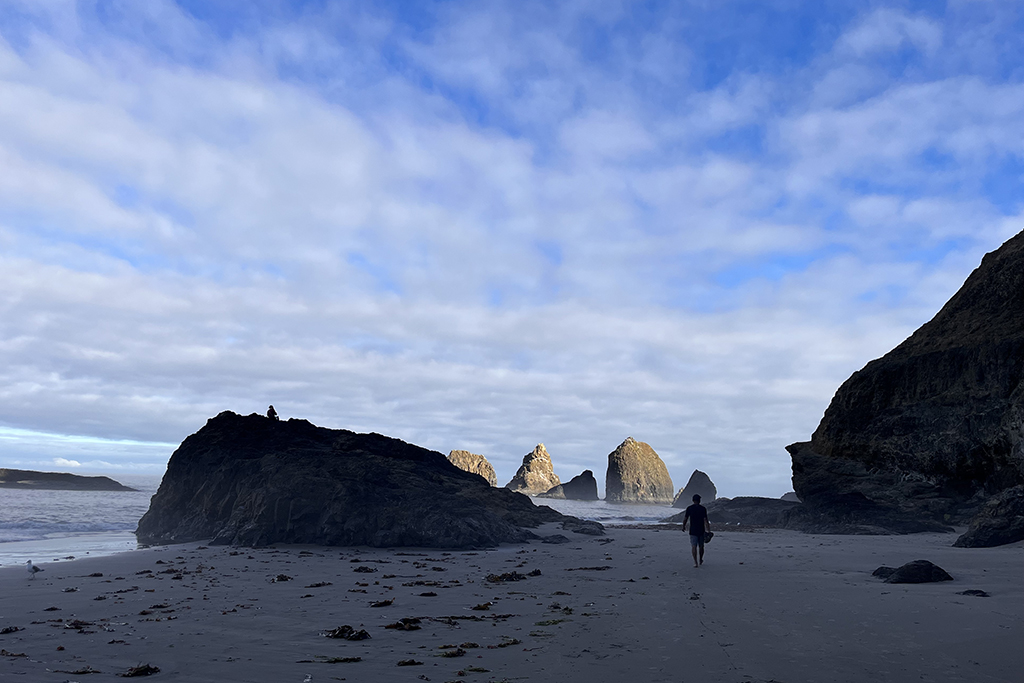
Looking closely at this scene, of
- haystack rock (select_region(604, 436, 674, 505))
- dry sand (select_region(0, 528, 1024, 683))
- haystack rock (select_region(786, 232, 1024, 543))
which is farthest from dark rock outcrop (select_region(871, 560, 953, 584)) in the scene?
haystack rock (select_region(604, 436, 674, 505))

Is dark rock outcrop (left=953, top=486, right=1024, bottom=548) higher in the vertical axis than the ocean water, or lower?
Result: higher

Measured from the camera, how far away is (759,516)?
45688mm

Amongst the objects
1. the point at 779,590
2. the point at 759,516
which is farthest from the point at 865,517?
the point at 779,590

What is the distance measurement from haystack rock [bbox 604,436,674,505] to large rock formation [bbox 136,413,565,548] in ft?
486

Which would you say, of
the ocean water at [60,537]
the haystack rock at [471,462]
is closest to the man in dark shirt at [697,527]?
the ocean water at [60,537]

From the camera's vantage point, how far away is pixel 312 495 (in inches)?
995

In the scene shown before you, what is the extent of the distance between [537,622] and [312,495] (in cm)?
1810

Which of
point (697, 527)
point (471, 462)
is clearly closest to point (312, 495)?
point (697, 527)

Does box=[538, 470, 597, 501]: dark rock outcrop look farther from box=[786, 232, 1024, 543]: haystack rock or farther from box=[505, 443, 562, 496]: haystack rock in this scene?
box=[786, 232, 1024, 543]: haystack rock

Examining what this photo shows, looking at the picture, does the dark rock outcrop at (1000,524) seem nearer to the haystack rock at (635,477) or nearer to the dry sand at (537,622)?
the dry sand at (537,622)

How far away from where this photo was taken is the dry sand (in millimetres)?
6785

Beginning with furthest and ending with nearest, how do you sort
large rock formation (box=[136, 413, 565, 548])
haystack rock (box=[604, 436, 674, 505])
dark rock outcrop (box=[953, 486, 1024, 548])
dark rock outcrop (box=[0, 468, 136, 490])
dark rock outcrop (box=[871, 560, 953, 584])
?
haystack rock (box=[604, 436, 674, 505]) → dark rock outcrop (box=[0, 468, 136, 490]) → large rock formation (box=[136, 413, 565, 548]) → dark rock outcrop (box=[953, 486, 1024, 548]) → dark rock outcrop (box=[871, 560, 953, 584])

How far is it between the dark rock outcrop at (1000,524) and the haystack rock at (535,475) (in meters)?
165

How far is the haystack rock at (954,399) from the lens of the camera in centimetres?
872
